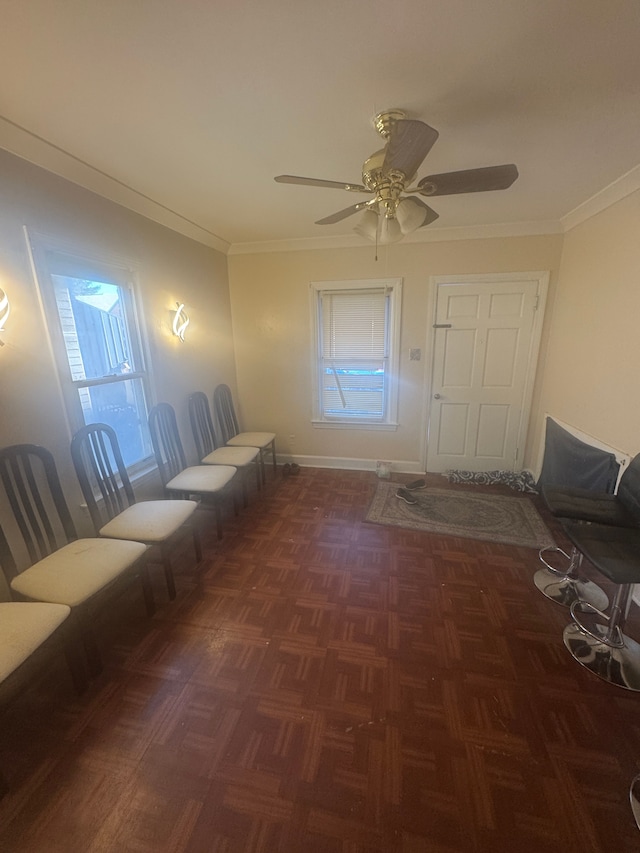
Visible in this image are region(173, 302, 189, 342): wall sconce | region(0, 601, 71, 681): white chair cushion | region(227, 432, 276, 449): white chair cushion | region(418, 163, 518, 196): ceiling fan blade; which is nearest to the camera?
region(0, 601, 71, 681): white chair cushion

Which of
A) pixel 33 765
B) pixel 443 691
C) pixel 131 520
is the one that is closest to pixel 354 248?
pixel 131 520

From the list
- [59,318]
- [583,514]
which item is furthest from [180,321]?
[583,514]

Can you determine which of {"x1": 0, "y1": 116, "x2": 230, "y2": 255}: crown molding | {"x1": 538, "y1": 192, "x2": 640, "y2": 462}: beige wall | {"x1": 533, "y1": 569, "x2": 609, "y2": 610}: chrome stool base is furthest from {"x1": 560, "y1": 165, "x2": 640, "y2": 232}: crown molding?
{"x1": 0, "y1": 116, "x2": 230, "y2": 255}: crown molding

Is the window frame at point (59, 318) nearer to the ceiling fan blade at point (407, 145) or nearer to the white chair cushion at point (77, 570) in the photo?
the white chair cushion at point (77, 570)

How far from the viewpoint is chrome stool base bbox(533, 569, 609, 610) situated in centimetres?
198

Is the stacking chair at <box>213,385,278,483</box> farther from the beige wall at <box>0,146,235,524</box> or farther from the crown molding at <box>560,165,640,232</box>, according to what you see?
the crown molding at <box>560,165,640,232</box>

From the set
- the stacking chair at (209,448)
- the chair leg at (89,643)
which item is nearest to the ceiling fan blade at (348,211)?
the stacking chair at (209,448)

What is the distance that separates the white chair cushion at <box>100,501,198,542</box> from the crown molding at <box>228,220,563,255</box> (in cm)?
276

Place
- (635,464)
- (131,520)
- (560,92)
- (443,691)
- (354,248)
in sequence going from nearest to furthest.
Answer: (560,92) → (443,691) → (635,464) → (131,520) → (354,248)

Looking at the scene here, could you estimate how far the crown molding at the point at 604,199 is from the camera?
2053mm

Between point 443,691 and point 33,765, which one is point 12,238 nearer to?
point 33,765

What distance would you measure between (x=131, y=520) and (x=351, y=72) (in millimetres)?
2386

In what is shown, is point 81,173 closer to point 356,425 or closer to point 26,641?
point 26,641

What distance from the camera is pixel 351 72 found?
4.14 ft
